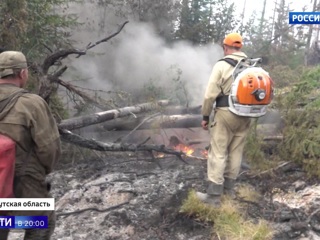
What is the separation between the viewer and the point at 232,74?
4855mm

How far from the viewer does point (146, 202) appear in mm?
5031

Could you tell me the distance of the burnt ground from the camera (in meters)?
4.43

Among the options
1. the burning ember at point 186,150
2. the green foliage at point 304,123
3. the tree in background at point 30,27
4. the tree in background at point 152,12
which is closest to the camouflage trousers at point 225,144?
the green foliage at point 304,123

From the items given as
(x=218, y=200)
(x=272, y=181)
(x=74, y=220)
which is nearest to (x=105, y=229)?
(x=74, y=220)

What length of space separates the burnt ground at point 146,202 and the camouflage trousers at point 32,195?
1.20 m

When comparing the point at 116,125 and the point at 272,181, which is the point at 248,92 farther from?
the point at 116,125

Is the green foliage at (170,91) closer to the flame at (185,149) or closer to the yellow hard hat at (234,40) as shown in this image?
the flame at (185,149)

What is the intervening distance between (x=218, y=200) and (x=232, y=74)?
159cm

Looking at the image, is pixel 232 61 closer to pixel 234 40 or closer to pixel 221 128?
pixel 234 40

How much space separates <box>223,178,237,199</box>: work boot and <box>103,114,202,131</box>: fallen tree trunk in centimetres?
300

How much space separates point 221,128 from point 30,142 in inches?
103

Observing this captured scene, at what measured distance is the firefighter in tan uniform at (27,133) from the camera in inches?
116

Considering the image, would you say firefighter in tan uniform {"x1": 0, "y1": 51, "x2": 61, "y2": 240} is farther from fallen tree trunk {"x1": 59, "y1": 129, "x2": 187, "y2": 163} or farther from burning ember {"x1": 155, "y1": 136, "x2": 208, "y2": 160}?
burning ember {"x1": 155, "y1": 136, "x2": 208, "y2": 160}

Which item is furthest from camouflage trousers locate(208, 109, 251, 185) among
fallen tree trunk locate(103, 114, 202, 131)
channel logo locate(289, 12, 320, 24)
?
channel logo locate(289, 12, 320, 24)
